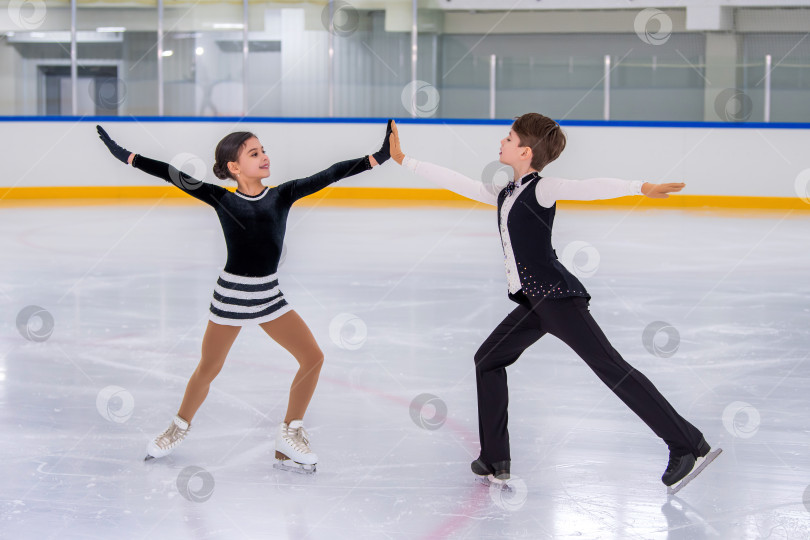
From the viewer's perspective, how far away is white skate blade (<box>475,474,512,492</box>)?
8.86ft

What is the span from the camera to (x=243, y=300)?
2721mm

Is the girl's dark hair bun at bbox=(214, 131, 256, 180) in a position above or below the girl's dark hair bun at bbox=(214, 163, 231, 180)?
above

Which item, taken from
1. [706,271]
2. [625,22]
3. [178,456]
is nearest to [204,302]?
[178,456]

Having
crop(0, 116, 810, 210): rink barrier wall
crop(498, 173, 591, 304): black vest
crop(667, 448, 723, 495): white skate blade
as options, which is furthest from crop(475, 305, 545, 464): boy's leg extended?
crop(0, 116, 810, 210): rink barrier wall

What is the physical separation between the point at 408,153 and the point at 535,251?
999 centimetres

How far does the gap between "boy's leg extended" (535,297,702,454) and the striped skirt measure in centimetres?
74

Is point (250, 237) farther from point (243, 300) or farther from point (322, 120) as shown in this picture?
point (322, 120)

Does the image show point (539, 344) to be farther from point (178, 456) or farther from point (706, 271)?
point (706, 271)

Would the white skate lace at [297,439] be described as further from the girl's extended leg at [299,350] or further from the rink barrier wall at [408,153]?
the rink barrier wall at [408,153]

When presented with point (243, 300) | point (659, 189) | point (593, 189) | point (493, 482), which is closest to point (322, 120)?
point (243, 300)

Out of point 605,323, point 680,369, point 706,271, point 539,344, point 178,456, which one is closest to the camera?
point 178,456

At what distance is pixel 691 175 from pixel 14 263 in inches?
312

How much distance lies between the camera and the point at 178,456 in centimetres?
295

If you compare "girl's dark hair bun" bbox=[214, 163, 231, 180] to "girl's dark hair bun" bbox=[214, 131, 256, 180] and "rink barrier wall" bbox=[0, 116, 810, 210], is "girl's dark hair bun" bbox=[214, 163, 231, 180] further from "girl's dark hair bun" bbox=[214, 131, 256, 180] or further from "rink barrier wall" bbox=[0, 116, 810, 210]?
"rink barrier wall" bbox=[0, 116, 810, 210]
